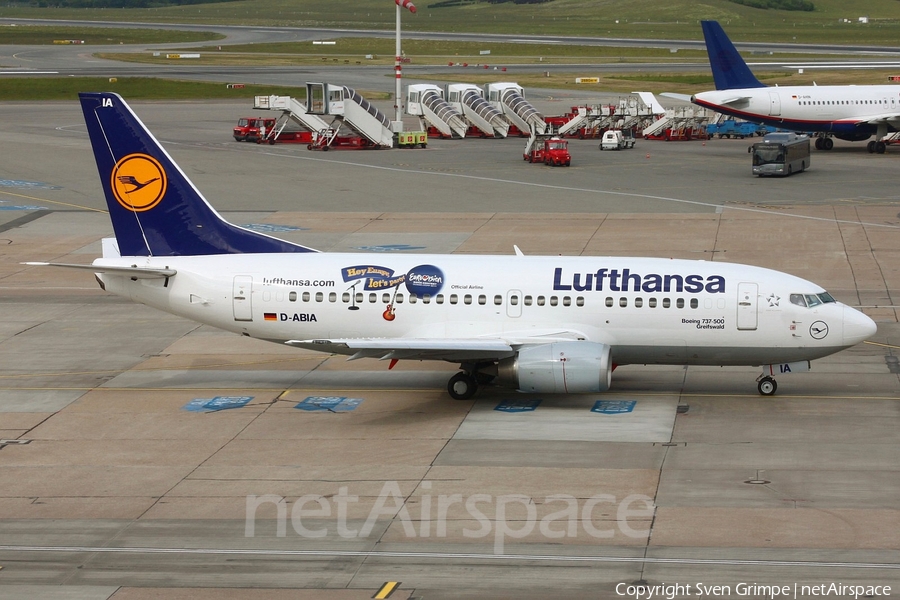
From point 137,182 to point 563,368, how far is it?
1432 cm

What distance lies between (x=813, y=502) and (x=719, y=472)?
8.37 ft

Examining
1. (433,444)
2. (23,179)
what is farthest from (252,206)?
(433,444)

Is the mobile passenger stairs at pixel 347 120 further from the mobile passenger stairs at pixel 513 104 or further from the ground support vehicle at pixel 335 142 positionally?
the mobile passenger stairs at pixel 513 104

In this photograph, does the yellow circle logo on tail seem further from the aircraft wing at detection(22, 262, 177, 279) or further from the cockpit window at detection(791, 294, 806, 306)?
the cockpit window at detection(791, 294, 806, 306)

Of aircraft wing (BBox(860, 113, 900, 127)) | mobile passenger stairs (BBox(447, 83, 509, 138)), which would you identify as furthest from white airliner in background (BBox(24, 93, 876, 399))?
mobile passenger stairs (BBox(447, 83, 509, 138))

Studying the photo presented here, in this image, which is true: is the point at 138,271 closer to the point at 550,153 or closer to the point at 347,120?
the point at 550,153

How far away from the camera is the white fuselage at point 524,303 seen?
3262cm

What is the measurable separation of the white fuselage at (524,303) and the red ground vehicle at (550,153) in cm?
4712

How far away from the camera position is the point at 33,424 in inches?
1240

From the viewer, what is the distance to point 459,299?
33594 millimetres

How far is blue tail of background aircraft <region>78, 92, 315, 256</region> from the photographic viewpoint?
116 ft

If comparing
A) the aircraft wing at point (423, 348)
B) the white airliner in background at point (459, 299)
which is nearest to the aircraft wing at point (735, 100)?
the white airliner in background at point (459, 299)

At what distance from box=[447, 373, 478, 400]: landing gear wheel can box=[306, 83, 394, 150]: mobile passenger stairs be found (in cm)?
5863

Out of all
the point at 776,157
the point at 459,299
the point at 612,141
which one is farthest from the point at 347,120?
the point at 459,299
